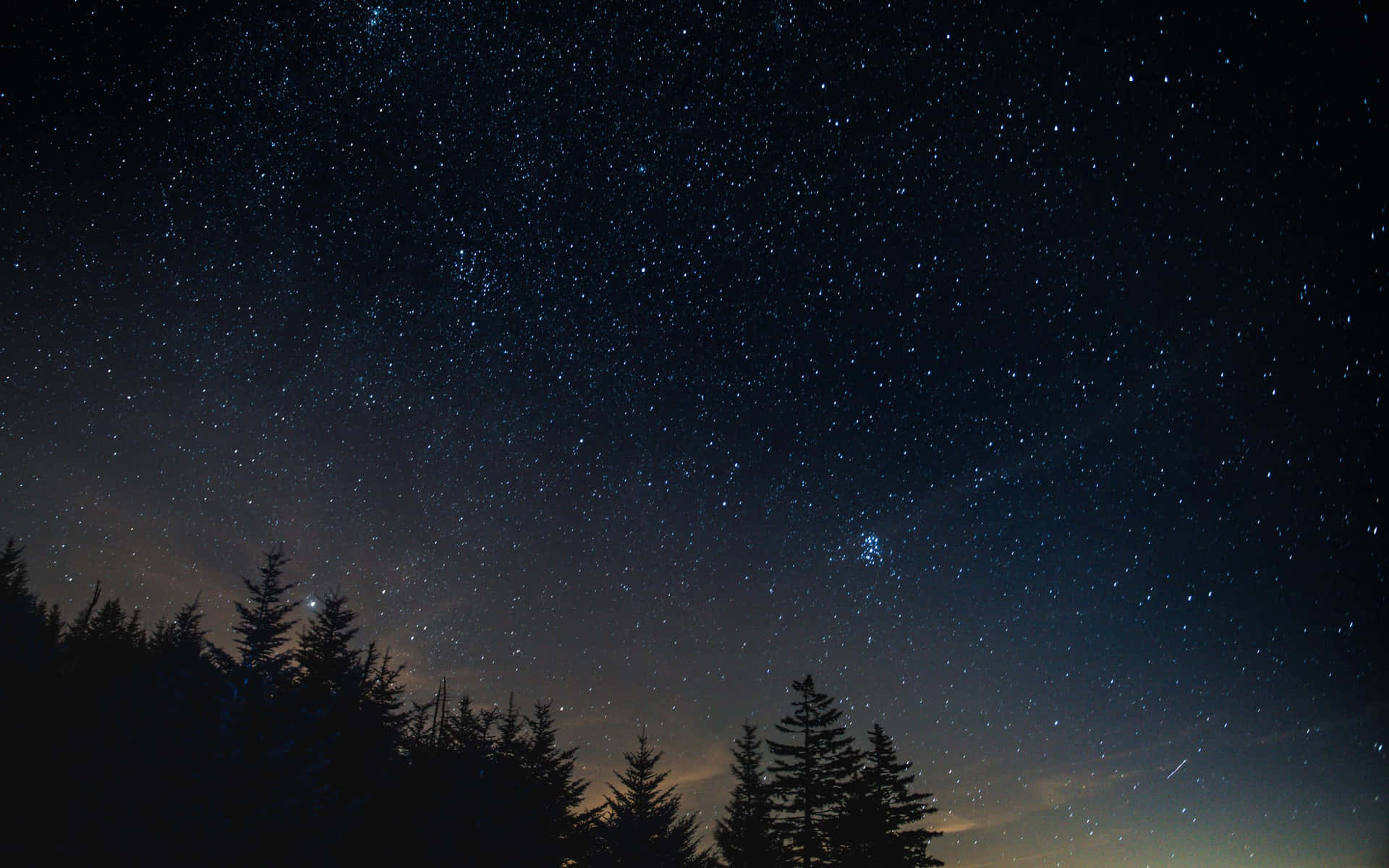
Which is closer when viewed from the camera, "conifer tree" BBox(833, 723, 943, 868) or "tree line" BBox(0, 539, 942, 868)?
"tree line" BBox(0, 539, 942, 868)

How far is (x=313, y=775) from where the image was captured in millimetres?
11594

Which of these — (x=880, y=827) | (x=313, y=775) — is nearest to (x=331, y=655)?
(x=313, y=775)

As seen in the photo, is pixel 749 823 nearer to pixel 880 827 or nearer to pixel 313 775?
pixel 880 827

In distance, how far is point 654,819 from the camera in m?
22.8

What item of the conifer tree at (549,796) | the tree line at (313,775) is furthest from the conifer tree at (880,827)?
the conifer tree at (549,796)

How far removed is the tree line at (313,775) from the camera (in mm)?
10297

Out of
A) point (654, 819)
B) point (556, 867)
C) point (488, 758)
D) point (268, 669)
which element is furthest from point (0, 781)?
point (654, 819)

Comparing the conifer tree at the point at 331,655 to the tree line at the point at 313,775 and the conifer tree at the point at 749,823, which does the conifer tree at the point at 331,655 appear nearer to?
the tree line at the point at 313,775

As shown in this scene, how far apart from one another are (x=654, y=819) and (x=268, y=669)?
16163mm

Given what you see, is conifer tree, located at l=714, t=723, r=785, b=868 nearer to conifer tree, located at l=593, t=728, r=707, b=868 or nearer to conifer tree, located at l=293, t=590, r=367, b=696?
conifer tree, located at l=593, t=728, r=707, b=868

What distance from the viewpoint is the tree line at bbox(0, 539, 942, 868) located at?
1030 centimetres

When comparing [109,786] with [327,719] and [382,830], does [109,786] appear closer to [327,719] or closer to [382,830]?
[327,719]

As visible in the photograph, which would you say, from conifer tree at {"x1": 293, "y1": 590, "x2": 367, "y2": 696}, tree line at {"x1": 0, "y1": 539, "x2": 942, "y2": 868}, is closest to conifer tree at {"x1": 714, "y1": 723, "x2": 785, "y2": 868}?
tree line at {"x1": 0, "y1": 539, "x2": 942, "y2": 868}

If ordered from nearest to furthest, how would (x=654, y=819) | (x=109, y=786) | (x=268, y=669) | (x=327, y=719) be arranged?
(x=109, y=786), (x=268, y=669), (x=327, y=719), (x=654, y=819)
